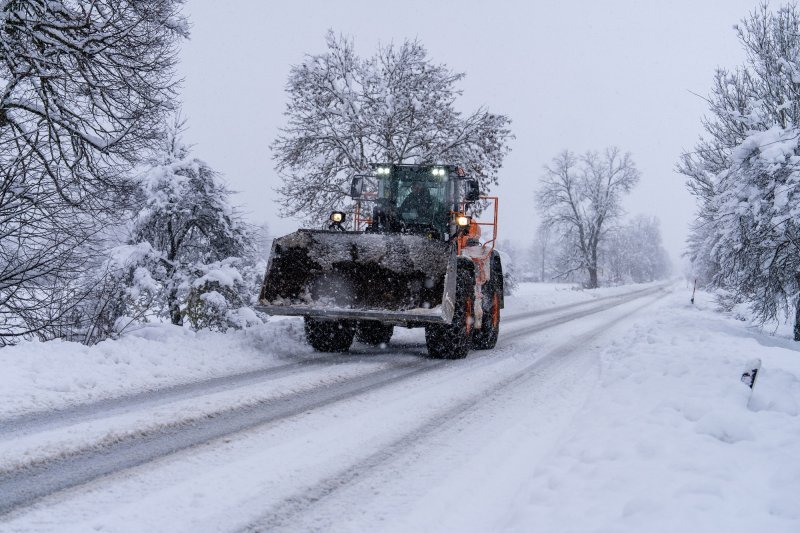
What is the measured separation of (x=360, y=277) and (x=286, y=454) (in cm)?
397

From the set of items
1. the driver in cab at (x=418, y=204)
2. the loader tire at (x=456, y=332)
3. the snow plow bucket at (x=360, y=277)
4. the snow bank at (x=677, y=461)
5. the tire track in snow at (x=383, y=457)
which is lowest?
the tire track in snow at (x=383, y=457)

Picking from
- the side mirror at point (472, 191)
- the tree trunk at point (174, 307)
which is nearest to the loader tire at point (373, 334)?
the side mirror at point (472, 191)

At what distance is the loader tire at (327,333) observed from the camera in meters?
7.77

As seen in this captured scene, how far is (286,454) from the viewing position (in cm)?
339

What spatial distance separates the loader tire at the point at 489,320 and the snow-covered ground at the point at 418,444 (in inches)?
81.2

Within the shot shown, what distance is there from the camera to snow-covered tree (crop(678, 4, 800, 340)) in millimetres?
9086

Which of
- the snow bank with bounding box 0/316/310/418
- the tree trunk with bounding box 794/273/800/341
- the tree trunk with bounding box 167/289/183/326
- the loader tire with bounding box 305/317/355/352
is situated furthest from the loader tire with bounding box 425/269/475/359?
the tree trunk with bounding box 794/273/800/341

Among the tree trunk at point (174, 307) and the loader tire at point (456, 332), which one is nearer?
the loader tire at point (456, 332)

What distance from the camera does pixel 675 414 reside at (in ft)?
13.5

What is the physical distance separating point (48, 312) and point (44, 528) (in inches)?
228

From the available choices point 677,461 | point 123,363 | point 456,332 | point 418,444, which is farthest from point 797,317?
point 123,363

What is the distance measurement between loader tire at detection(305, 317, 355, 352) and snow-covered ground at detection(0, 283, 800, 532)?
102cm

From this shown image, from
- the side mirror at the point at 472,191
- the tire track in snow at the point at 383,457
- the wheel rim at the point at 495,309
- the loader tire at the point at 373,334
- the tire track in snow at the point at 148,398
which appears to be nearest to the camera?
the tire track in snow at the point at 383,457

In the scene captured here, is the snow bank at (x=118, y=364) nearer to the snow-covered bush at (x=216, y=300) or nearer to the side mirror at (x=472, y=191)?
the side mirror at (x=472, y=191)
